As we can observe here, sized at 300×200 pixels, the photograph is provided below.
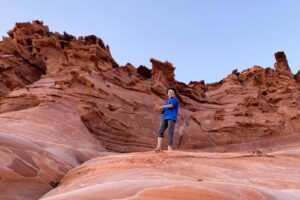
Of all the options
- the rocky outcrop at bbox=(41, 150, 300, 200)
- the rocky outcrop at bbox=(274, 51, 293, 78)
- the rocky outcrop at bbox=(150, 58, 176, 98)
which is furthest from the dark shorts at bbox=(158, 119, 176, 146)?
the rocky outcrop at bbox=(274, 51, 293, 78)

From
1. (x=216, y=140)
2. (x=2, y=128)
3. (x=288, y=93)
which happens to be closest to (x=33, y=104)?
(x=2, y=128)

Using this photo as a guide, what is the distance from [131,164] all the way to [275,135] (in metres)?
11.9

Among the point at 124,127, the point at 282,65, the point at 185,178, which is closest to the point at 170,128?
the point at 185,178

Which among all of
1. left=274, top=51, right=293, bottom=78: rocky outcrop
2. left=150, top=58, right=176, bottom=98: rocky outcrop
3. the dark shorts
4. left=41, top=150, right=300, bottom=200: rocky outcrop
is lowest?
left=41, top=150, right=300, bottom=200: rocky outcrop

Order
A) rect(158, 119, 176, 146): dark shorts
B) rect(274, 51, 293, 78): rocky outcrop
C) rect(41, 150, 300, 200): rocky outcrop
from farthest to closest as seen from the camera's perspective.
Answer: rect(274, 51, 293, 78): rocky outcrop
rect(158, 119, 176, 146): dark shorts
rect(41, 150, 300, 200): rocky outcrop

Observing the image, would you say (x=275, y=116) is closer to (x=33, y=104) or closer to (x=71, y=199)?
(x=33, y=104)

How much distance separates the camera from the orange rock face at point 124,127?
19.4 ft

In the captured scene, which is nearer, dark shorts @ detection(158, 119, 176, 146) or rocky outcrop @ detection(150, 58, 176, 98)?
dark shorts @ detection(158, 119, 176, 146)

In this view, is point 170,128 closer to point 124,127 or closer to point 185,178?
point 185,178

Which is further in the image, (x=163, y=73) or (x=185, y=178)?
(x=163, y=73)

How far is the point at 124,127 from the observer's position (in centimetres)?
1616

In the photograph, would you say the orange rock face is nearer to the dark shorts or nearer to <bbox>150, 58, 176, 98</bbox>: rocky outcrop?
<bbox>150, 58, 176, 98</bbox>: rocky outcrop

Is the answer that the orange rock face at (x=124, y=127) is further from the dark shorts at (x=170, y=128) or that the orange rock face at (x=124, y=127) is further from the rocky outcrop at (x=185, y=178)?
the dark shorts at (x=170, y=128)

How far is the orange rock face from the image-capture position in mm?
5918
